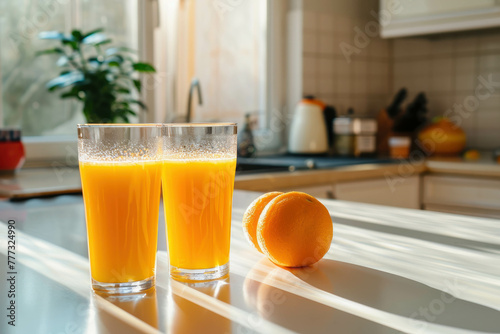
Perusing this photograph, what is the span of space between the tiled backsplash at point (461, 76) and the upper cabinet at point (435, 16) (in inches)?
14.0

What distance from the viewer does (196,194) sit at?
58cm

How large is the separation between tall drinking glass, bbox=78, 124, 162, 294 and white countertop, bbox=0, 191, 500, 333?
0.02 metres

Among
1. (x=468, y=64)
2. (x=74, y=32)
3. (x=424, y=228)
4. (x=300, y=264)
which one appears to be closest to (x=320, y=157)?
(x=468, y=64)

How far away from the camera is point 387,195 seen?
7.71 feet

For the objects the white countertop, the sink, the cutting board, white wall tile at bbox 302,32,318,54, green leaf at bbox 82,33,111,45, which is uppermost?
white wall tile at bbox 302,32,318,54

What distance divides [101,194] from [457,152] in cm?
260

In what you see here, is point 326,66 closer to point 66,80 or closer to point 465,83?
point 465,83

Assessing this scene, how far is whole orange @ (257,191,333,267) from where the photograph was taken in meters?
0.62

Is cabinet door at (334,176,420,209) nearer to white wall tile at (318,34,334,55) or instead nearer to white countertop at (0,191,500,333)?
white wall tile at (318,34,334,55)

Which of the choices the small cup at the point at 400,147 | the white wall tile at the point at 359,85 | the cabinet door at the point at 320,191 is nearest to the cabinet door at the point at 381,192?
the cabinet door at the point at 320,191

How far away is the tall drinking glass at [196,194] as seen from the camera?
0.57m

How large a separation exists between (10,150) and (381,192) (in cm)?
142

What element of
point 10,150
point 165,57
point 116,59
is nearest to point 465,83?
point 165,57

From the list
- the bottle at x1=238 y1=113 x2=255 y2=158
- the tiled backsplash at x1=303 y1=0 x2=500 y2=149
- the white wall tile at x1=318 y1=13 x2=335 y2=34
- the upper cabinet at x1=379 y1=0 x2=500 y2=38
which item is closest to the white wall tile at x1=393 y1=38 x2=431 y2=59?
the tiled backsplash at x1=303 y1=0 x2=500 y2=149
